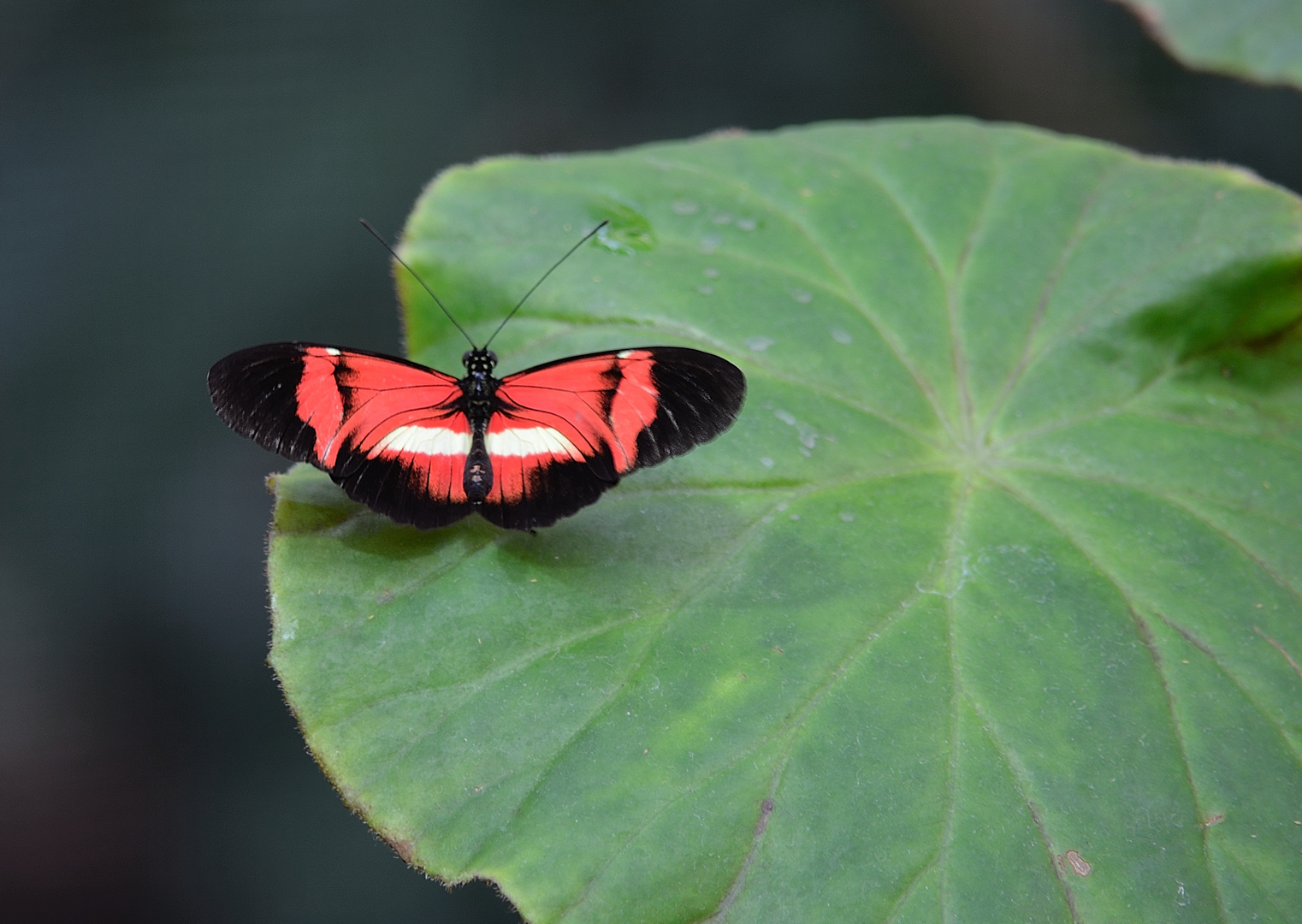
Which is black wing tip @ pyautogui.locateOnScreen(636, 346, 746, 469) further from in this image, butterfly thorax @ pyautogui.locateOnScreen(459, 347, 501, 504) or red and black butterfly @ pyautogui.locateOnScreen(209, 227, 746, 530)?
butterfly thorax @ pyautogui.locateOnScreen(459, 347, 501, 504)

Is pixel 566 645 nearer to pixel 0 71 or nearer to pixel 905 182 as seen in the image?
pixel 905 182

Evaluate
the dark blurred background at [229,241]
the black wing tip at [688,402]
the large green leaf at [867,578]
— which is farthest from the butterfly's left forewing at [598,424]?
the dark blurred background at [229,241]

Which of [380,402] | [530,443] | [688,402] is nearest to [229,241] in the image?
[380,402]

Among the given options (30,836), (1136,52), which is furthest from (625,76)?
(30,836)

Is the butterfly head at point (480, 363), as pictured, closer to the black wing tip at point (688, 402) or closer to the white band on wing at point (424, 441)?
the white band on wing at point (424, 441)

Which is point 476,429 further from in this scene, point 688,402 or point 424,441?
point 688,402
